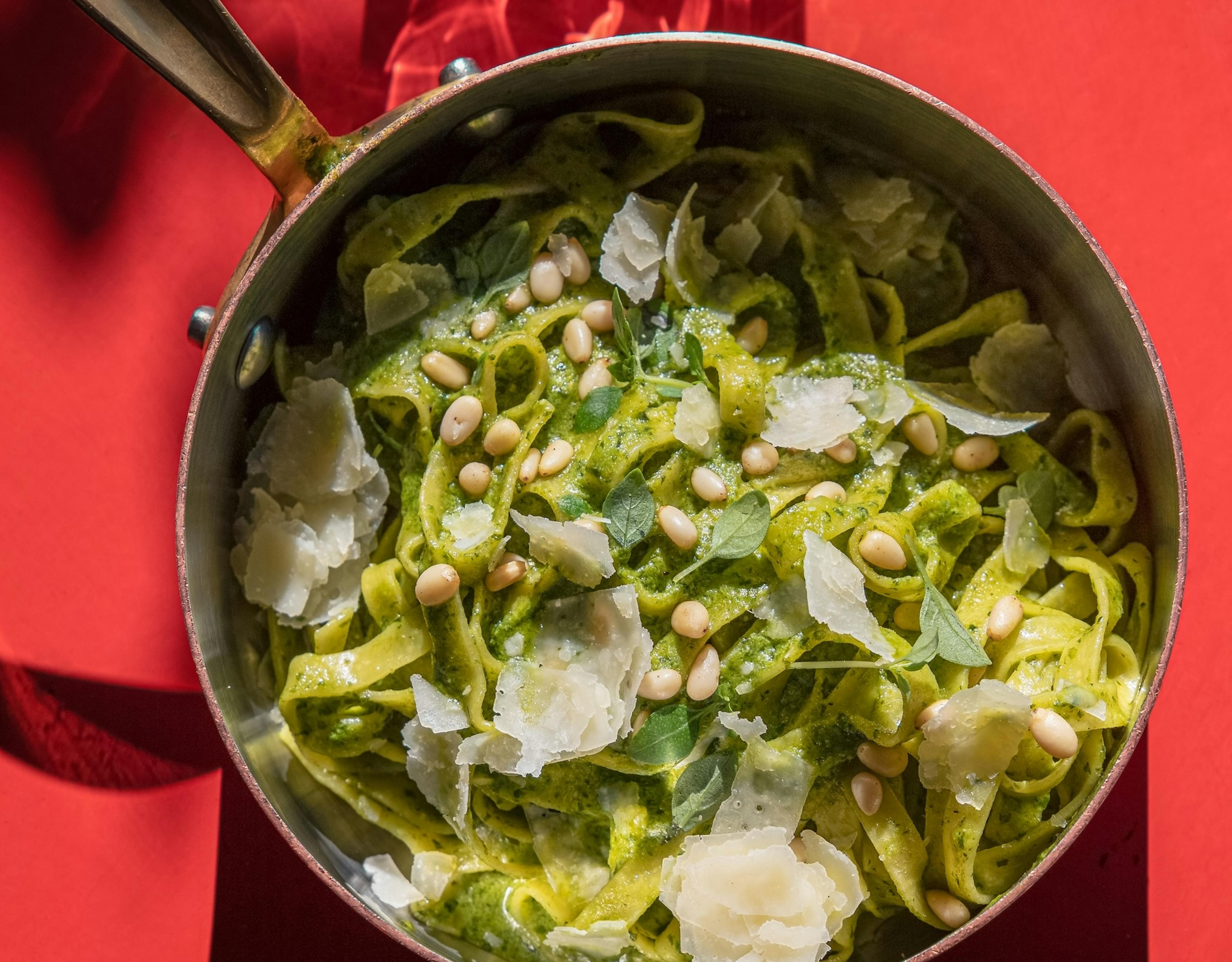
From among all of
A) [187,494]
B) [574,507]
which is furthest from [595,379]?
[187,494]

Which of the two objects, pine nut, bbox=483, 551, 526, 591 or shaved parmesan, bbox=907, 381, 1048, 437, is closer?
pine nut, bbox=483, 551, 526, 591

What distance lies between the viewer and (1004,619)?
8.14 ft

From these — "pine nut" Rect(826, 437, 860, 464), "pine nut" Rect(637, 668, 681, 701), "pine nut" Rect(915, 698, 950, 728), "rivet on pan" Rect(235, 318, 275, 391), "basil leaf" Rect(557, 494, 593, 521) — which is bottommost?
"pine nut" Rect(915, 698, 950, 728)

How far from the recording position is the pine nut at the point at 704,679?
2.42 m

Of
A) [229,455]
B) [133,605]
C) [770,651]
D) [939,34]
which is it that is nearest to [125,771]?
[133,605]

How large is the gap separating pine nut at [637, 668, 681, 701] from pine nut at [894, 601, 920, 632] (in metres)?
0.56

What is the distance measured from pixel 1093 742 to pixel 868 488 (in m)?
0.80

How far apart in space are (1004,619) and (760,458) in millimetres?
697

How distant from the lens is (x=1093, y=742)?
2.49 m

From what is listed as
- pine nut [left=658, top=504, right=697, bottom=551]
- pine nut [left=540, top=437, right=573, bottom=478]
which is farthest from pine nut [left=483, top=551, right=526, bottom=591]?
pine nut [left=658, top=504, right=697, bottom=551]

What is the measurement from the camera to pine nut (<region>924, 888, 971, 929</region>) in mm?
2451

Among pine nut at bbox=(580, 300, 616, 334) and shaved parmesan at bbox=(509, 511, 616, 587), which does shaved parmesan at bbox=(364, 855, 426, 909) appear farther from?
pine nut at bbox=(580, 300, 616, 334)

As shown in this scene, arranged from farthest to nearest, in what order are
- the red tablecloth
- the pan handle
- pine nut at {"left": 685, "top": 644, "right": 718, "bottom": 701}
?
the red tablecloth
pine nut at {"left": 685, "top": 644, "right": 718, "bottom": 701}
the pan handle

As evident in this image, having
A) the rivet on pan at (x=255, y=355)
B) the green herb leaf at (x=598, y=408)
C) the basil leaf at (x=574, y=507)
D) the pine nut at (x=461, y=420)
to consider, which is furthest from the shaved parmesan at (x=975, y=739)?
the rivet on pan at (x=255, y=355)
